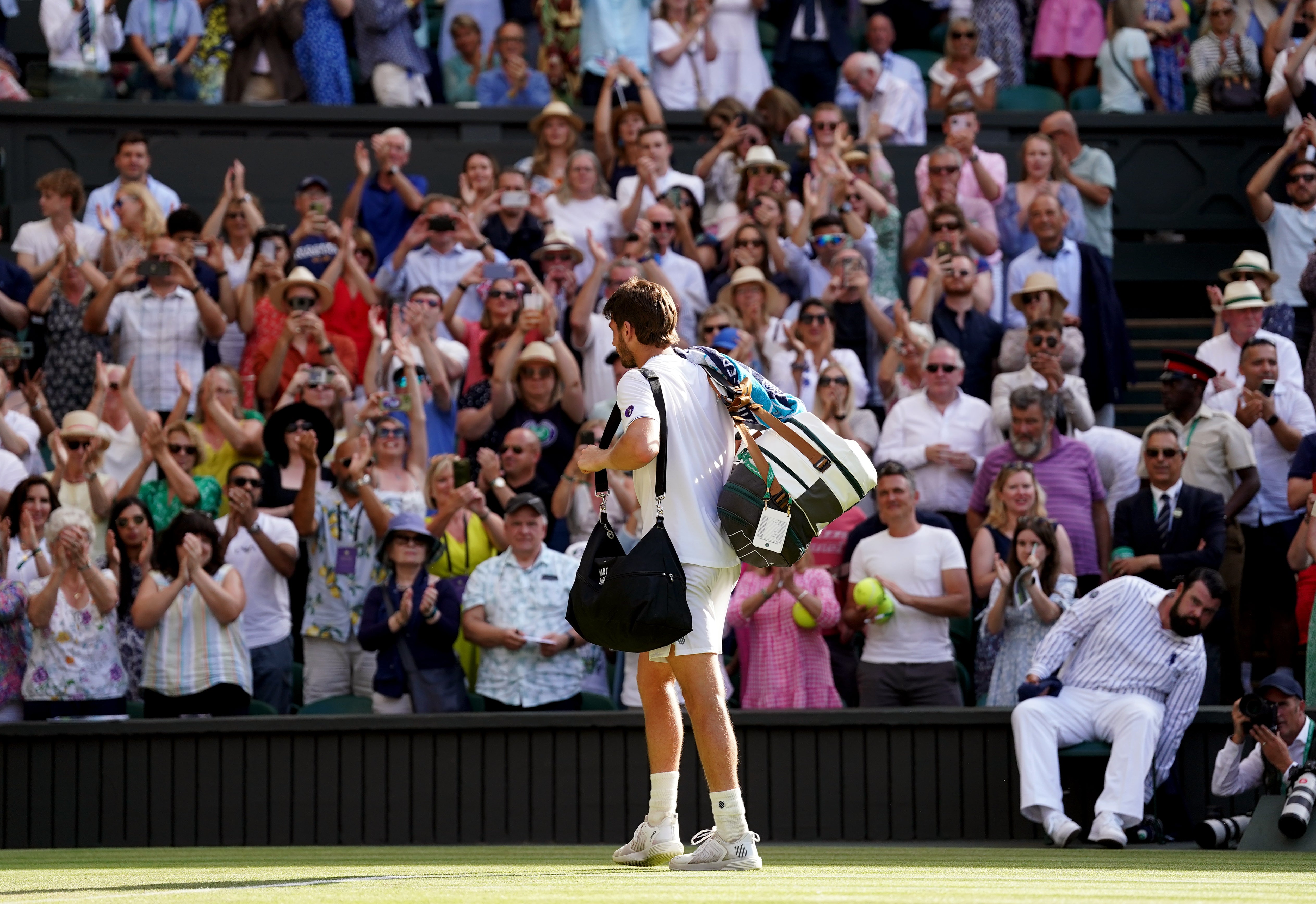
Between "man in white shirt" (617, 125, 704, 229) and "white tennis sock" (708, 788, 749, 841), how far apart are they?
822 cm

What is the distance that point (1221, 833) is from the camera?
8.88 m

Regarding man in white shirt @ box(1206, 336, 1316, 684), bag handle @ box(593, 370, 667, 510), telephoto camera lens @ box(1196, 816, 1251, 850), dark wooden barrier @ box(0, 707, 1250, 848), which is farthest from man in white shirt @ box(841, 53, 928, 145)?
bag handle @ box(593, 370, 667, 510)

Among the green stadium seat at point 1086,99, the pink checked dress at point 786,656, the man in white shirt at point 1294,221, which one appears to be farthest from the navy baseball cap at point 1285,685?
the green stadium seat at point 1086,99

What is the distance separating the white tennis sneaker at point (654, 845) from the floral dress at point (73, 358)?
779 centimetres

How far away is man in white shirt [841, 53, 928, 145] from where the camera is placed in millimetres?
15797

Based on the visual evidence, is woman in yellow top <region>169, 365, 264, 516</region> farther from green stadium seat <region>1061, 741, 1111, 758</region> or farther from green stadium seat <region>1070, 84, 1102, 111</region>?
green stadium seat <region>1070, 84, 1102, 111</region>

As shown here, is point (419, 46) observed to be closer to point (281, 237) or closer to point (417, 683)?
point (281, 237)

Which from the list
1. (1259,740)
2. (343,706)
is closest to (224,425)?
(343,706)

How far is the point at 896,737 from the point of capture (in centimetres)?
981

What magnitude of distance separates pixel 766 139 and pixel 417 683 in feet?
20.7

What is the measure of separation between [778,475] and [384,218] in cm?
903

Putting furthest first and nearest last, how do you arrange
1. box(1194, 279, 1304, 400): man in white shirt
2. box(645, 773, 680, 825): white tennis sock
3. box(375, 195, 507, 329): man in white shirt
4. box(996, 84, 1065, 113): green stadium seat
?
box(996, 84, 1065, 113): green stadium seat < box(375, 195, 507, 329): man in white shirt < box(1194, 279, 1304, 400): man in white shirt < box(645, 773, 680, 825): white tennis sock

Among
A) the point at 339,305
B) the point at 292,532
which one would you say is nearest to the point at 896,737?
the point at 292,532

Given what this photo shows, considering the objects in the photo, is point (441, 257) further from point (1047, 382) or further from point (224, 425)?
point (1047, 382)
